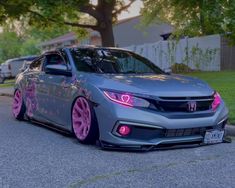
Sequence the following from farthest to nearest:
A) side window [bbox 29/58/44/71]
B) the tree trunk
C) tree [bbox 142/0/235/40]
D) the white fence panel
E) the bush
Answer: the bush < the white fence panel < the tree trunk < tree [bbox 142/0/235/40] < side window [bbox 29/58/44/71]

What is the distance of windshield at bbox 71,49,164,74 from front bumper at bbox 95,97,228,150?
3.80ft

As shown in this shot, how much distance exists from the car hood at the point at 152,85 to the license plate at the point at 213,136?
1.77 feet

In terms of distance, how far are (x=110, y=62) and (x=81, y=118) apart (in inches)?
46.5

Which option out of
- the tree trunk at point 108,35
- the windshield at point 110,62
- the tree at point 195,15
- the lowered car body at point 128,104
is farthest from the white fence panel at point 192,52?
the lowered car body at point 128,104

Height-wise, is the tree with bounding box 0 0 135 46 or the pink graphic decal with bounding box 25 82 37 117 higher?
the tree with bounding box 0 0 135 46

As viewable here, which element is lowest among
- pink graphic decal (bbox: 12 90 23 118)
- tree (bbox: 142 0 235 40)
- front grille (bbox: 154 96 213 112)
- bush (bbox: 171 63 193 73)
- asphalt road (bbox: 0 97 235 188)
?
bush (bbox: 171 63 193 73)

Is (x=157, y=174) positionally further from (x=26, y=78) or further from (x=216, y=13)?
(x=216, y=13)

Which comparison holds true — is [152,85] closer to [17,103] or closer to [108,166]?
[108,166]

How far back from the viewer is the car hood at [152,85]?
6179 millimetres

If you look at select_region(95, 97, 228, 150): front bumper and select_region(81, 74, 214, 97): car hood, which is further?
select_region(81, 74, 214, 97): car hood

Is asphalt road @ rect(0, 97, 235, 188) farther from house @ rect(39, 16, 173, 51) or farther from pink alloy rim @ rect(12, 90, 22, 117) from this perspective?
house @ rect(39, 16, 173, 51)

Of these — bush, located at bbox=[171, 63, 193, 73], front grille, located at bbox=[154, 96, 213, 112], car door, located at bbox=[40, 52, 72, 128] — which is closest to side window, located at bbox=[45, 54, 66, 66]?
car door, located at bbox=[40, 52, 72, 128]

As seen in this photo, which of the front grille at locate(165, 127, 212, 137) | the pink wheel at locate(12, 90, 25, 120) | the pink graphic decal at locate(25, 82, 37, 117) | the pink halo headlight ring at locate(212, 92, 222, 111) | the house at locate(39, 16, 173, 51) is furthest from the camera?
the house at locate(39, 16, 173, 51)

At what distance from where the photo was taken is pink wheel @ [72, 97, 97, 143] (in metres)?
6.47
